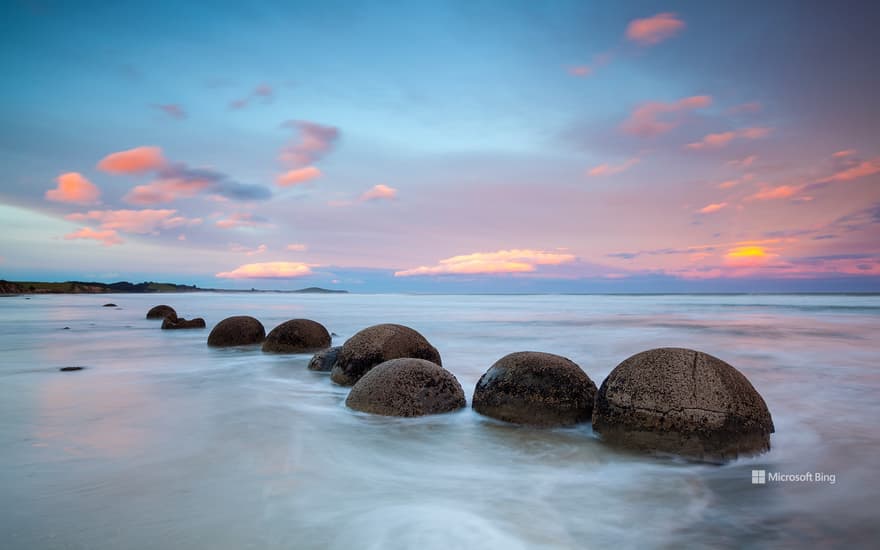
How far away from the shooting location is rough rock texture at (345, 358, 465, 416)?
6.51 m

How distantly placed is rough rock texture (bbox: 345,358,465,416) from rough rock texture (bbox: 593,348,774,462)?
7.27 feet

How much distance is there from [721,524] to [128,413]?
285 inches

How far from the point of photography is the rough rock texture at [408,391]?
6507mm

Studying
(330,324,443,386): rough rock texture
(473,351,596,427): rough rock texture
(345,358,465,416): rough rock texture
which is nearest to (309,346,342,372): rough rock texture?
(330,324,443,386): rough rock texture

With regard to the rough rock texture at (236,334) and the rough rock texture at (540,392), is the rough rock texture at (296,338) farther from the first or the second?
the rough rock texture at (540,392)

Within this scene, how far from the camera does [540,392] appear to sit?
6.00 meters

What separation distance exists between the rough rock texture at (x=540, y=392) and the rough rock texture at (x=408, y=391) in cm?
61

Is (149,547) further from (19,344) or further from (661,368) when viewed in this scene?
(19,344)

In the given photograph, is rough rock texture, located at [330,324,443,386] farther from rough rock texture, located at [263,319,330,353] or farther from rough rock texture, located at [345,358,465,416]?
rough rock texture, located at [263,319,330,353]

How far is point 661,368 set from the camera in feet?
16.8

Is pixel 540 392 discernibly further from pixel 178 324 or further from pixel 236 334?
pixel 178 324

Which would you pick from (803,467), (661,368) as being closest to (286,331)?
(661,368)

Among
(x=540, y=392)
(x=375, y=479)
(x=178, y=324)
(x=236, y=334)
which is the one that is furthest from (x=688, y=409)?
(x=178, y=324)

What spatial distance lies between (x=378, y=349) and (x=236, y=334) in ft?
24.8
